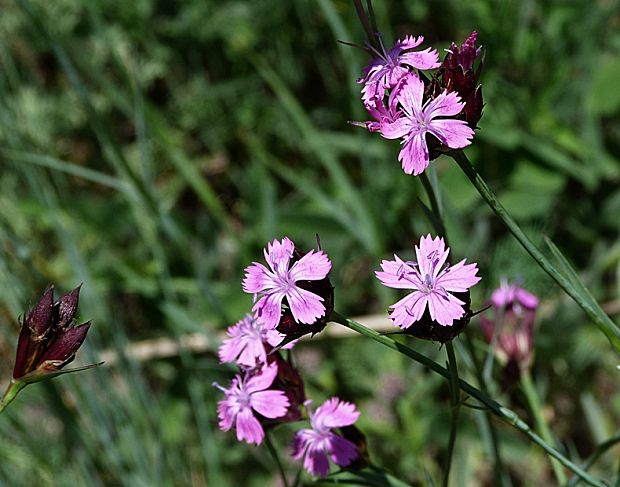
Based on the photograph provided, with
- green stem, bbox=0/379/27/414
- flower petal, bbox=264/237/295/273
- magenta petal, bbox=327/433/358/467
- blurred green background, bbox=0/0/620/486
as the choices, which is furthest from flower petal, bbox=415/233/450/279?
blurred green background, bbox=0/0/620/486

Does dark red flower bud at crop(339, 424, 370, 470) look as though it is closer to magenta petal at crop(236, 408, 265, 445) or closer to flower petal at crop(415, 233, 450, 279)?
magenta petal at crop(236, 408, 265, 445)

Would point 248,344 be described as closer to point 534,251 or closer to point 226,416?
point 226,416

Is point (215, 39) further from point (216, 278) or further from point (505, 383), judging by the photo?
point (505, 383)

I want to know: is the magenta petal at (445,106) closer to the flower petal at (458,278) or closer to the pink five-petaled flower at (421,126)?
the pink five-petaled flower at (421,126)

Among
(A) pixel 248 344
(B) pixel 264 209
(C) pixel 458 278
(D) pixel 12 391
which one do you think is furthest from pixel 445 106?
(B) pixel 264 209

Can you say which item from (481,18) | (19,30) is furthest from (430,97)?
(19,30)

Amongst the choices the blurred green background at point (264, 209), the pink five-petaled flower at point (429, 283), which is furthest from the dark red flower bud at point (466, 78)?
the blurred green background at point (264, 209)
